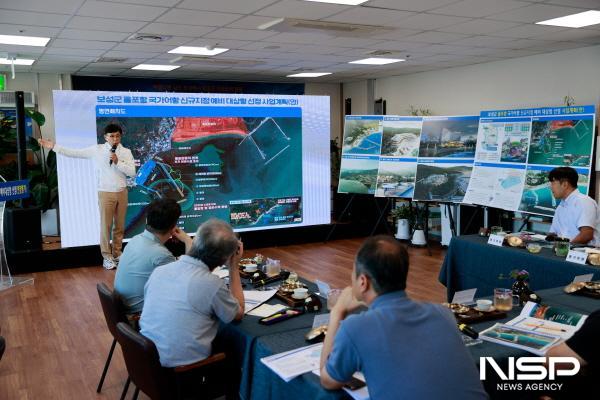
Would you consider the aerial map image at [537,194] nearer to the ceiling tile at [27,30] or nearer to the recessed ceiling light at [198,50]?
the recessed ceiling light at [198,50]

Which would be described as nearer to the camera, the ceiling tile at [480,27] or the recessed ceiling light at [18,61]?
the ceiling tile at [480,27]

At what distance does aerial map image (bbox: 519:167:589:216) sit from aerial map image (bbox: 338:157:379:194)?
2.22 m

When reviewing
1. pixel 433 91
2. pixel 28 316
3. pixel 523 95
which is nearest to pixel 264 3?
pixel 28 316

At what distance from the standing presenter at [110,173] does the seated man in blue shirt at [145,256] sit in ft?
12.3

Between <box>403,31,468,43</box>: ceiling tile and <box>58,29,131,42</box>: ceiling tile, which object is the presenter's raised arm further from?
<box>403,31,468,43</box>: ceiling tile

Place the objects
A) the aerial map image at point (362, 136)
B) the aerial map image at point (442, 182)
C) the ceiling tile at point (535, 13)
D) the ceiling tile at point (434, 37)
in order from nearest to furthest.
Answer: the ceiling tile at point (535, 13) < the ceiling tile at point (434, 37) < the aerial map image at point (442, 182) < the aerial map image at point (362, 136)

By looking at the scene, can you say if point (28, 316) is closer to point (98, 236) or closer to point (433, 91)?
point (98, 236)

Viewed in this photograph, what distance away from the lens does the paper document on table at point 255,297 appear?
107 inches

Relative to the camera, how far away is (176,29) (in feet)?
18.4

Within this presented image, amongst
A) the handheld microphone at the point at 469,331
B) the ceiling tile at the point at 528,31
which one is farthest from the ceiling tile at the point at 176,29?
the handheld microphone at the point at 469,331

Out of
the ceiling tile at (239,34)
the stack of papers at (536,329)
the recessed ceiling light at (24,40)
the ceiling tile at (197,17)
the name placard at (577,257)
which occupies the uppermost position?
the recessed ceiling light at (24,40)

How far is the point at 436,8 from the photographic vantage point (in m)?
4.76

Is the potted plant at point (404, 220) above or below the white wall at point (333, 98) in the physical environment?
below

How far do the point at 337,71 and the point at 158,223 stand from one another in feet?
23.0
